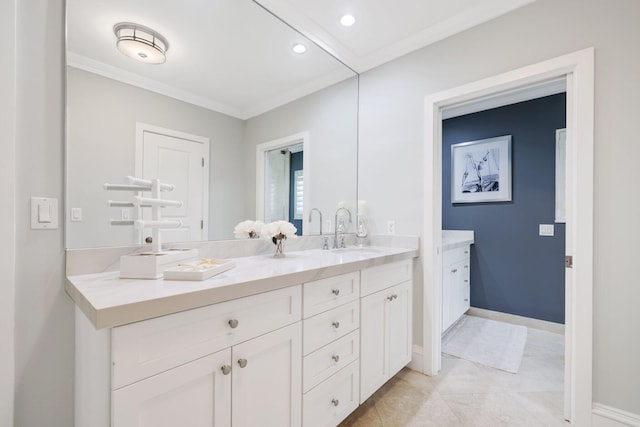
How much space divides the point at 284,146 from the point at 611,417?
7.96 ft

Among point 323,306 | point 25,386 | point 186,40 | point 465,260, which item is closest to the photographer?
point 25,386

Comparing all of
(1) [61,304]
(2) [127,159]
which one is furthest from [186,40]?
(1) [61,304]

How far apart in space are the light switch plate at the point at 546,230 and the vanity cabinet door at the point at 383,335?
2.01 meters

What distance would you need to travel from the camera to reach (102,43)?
1.22m

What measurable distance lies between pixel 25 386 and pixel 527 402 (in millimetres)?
2578

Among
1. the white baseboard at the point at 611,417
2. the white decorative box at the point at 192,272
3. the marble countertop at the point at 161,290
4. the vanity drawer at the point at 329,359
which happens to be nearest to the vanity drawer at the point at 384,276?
the vanity drawer at the point at 329,359

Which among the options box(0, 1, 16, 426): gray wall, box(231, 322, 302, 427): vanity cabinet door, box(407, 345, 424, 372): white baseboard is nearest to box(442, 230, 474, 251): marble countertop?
box(407, 345, 424, 372): white baseboard

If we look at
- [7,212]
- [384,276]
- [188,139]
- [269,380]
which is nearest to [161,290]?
[269,380]

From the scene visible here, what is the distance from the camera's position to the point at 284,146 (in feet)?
6.82

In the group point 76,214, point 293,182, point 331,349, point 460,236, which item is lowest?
point 331,349

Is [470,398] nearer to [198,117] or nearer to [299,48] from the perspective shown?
[198,117]

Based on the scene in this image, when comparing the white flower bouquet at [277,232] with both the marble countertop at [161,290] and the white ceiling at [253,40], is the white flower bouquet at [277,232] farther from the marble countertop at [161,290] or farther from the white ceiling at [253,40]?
the white ceiling at [253,40]

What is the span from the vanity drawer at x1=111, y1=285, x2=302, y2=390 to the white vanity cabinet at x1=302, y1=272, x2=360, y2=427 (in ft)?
0.58

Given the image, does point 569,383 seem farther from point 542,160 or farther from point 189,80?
point 189,80
